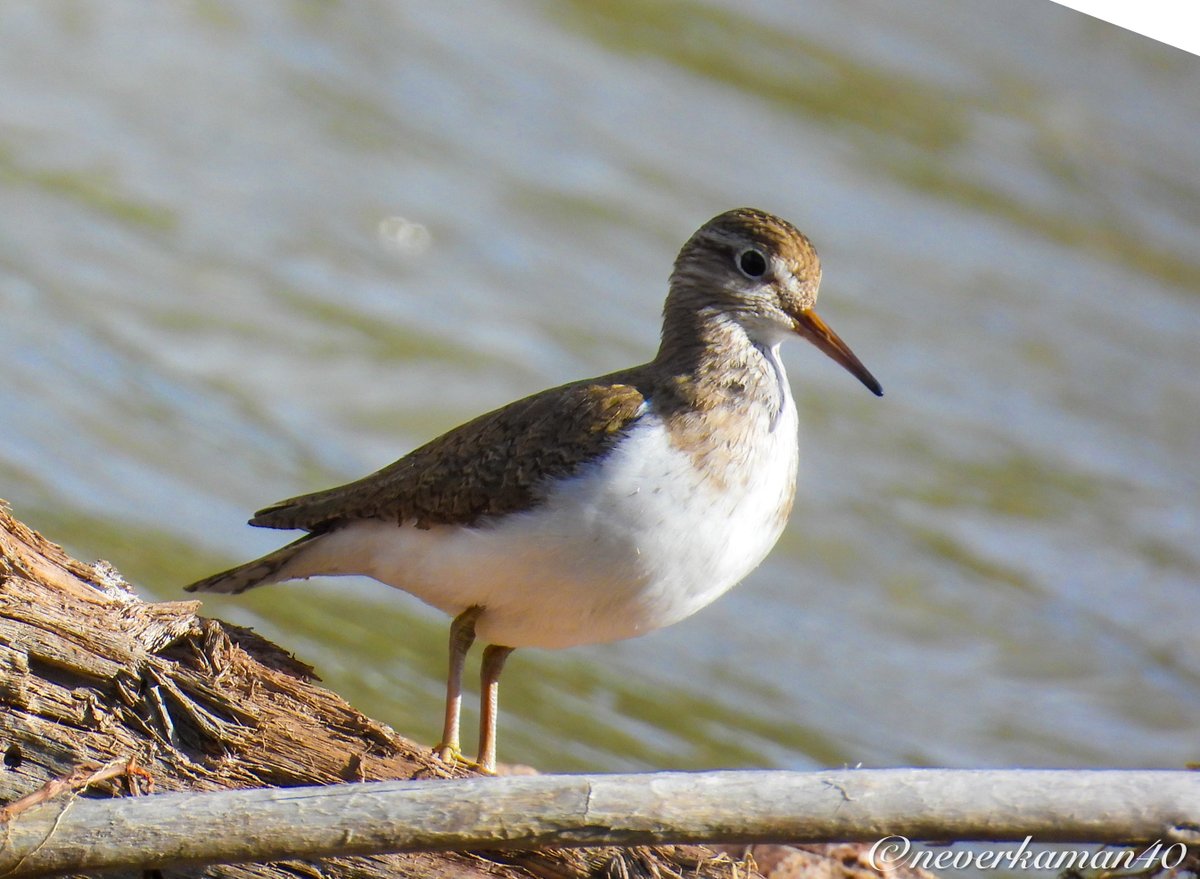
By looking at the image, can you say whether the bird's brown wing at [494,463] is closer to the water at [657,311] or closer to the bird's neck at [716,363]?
the bird's neck at [716,363]

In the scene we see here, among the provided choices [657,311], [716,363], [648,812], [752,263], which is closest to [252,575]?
[716,363]

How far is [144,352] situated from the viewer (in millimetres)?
13992

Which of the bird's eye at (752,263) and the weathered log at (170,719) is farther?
the bird's eye at (752,263)

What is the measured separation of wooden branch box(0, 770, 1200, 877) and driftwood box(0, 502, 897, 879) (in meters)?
0.60

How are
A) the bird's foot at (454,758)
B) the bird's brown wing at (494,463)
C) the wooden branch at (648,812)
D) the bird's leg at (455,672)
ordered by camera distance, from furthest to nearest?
the bird's leg at (455,672), the bird's brown wing at (494,463), the bird's foot at (454,758), the wooden branch at (648,812)

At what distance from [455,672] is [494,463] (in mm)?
911

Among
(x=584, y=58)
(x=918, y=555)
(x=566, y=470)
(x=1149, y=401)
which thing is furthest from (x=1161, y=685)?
(x=584, y=58)

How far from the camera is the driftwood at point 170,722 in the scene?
16.8ft

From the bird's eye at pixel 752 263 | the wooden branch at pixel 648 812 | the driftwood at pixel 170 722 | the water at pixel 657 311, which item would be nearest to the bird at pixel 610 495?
the bird's eye at pixel 752 263

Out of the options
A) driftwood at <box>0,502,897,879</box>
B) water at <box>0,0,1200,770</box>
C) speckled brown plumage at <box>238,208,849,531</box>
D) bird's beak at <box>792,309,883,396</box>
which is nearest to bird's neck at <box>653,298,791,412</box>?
speckled brown plumage at <box>238,208,849,531</box>

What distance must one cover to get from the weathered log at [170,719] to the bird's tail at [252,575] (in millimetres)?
840

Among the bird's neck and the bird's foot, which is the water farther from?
the bird's neck

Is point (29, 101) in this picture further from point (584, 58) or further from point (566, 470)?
point (566, 470)

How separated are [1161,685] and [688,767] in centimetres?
434
